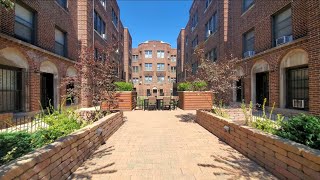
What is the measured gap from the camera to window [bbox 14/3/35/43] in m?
11.1

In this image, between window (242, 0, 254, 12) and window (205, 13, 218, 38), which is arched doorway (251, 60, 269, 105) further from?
window (205, 13, 218, 38)

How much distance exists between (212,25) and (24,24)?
17.9 m

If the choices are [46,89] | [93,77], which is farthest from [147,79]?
[93,77]

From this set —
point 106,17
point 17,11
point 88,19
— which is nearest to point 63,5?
point 88,19

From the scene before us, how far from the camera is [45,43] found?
1351 cm

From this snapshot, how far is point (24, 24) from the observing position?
38.3 feet

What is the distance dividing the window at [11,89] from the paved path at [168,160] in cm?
614

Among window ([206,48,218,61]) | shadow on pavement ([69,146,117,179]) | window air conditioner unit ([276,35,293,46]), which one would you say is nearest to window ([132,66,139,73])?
window ([206,48,218,61])

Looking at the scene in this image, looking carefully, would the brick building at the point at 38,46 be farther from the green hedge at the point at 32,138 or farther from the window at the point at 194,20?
the window at the point at 194,20

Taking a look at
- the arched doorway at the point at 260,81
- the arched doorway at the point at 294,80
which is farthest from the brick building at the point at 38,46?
the arched doorway at the point at 260,81

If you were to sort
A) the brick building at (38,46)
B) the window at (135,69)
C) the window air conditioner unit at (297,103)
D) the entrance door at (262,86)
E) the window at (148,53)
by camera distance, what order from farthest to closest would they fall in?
the window at (135,69), the window at (148,53), the entrance door at (262,86), the window air conditioner unit at (297,103), the brick building at (38,46)

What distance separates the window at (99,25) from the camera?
70.7ft

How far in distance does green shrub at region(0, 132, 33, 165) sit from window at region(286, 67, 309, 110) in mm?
11866

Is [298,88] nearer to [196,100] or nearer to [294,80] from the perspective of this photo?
[294,80]
